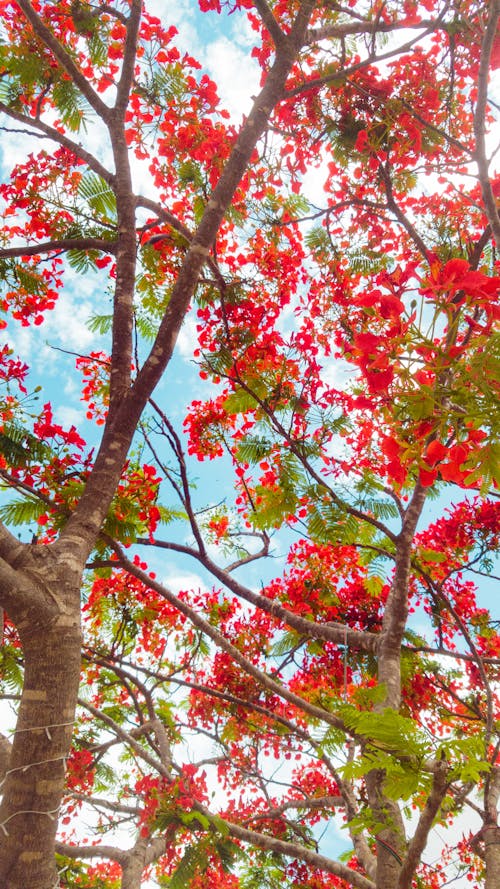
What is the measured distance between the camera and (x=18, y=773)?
1974mm

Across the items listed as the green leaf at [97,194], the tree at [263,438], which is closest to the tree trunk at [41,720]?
the tree at [263,438]

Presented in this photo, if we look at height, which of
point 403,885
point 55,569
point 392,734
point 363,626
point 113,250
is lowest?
point 403,885

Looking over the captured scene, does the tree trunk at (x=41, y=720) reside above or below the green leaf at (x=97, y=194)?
below

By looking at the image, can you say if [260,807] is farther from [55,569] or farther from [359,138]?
[359,138]

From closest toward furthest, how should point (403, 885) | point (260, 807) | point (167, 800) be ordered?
point (403, 885) → point (167, 800) → point (260, 807)

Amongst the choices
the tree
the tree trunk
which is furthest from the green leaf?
the tree trunk

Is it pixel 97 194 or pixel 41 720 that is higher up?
pixel 97 194

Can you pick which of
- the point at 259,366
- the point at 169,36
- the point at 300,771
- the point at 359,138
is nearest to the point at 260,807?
the point at 300,771

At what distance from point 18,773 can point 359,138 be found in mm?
4725

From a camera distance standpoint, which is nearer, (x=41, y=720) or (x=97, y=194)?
(x=41, y=720)

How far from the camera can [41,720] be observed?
2.04 meters

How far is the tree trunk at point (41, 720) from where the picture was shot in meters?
→ 1.86

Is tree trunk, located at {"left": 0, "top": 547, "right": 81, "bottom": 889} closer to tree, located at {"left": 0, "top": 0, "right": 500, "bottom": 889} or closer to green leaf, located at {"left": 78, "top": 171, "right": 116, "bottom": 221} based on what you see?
tree, located at {"left": 0, "top": 0, "right": 500, "bottom": 889}

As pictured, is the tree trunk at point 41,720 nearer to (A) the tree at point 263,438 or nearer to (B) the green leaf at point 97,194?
(A) the tree at point 263,438
